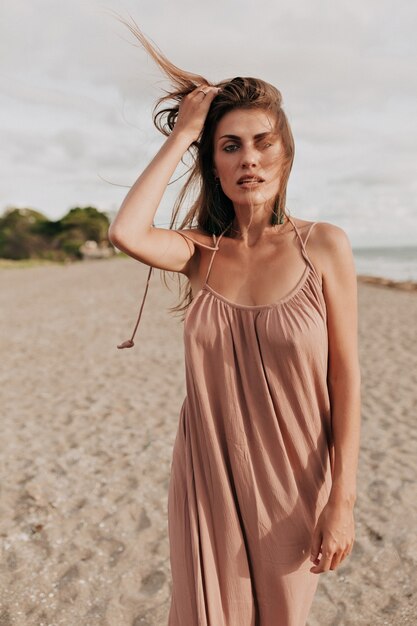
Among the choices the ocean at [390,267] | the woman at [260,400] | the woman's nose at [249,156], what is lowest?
the woman at [260,400]

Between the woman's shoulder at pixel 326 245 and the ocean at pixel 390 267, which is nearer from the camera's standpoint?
the woman's shoulder at pixel 326 245

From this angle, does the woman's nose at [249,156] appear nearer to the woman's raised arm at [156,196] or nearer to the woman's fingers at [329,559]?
the woman's raised arm at [156,196]

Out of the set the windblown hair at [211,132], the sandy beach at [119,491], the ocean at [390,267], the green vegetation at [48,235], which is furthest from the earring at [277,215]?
the green vegetation at [48,235]

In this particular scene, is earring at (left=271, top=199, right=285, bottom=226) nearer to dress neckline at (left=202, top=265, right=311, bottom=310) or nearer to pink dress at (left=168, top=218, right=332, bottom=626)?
pink dress at (left=168, top=218, right=332, bottom=626)

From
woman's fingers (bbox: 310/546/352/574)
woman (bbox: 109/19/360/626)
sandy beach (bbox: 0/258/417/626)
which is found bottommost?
sandy beach (bbox: 0/258/417/626)

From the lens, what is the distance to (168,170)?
5.81ft

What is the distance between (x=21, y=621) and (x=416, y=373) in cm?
721

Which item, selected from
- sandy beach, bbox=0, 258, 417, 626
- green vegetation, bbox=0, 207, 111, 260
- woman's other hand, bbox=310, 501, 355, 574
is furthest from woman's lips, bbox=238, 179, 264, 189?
green vegetation, bbox=0, 207, 111, 260

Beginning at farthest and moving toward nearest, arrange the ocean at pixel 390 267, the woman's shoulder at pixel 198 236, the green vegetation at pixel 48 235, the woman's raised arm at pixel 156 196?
the green vegetation at pixel 48 235 → the ocean at pixel 390 267 → the woman's shoulder at pixel 198 236 → the woman's raised arm at pixel 156 196

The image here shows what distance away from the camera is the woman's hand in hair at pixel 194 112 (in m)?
1.79

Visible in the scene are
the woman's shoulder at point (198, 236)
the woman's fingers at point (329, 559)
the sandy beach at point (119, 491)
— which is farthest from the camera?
the sandy beach at point (119, 491)

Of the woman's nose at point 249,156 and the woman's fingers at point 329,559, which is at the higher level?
the woman's nose at point 249,156

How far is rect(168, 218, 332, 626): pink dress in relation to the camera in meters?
1.65

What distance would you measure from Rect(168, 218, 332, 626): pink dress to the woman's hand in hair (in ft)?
1.49
